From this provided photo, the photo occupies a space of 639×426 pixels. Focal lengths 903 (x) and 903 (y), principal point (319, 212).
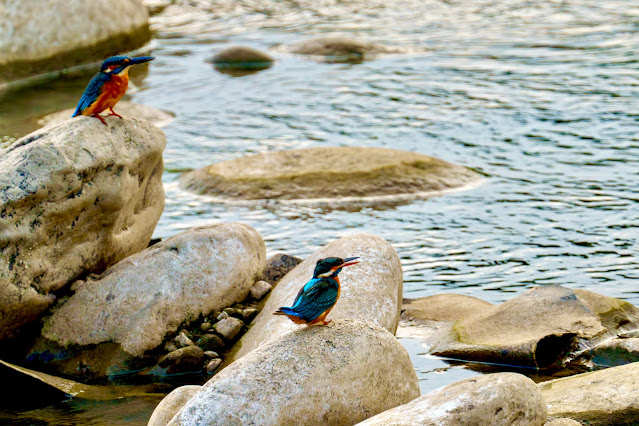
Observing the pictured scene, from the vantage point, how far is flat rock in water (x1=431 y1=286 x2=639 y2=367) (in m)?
7.64

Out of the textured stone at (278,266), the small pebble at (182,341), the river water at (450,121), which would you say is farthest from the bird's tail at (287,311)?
the textured stone at (278,266)

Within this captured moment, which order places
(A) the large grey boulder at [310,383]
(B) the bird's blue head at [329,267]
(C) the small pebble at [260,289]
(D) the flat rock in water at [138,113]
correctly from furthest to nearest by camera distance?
(D) the flat rock in water at [138,113] < (C) the small pebble at [260,289] < (B) the bird's blue head at [329,267] < (A) the large grey boulder at [310,383]

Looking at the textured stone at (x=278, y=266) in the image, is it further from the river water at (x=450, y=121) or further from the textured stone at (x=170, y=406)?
the textured stone at (x=170, y=406)

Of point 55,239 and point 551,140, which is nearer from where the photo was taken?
point 55,239

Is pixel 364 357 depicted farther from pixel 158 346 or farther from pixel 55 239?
pixel 55 239

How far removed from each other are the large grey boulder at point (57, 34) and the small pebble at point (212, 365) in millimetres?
13332

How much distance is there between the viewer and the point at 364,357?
5.86 metres

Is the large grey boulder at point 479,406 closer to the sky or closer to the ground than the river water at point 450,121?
closer to the sky

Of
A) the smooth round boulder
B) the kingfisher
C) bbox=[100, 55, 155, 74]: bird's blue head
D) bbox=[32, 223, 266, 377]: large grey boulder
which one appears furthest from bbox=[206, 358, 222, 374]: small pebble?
the smooth round boulder

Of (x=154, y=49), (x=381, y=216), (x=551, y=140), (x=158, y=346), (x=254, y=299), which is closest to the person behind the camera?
(x=158, y=346)

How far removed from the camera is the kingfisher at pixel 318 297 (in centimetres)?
578

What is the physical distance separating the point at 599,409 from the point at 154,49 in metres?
17.9

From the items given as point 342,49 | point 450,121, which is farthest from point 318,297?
point 342,49

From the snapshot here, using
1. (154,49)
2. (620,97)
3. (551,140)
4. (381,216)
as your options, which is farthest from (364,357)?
(154,49)
